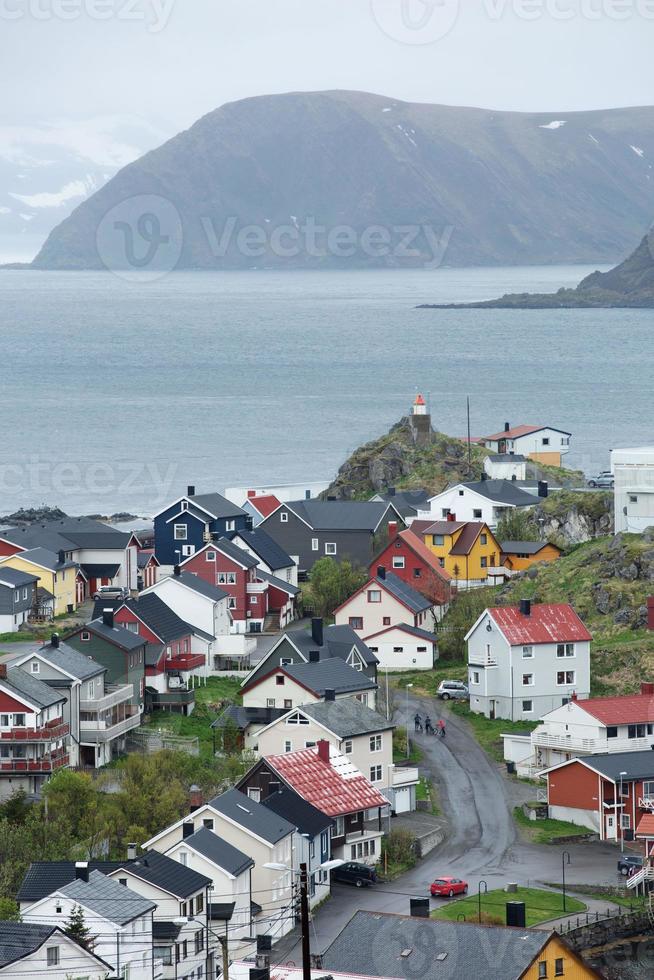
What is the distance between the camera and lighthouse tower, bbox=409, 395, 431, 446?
212ft

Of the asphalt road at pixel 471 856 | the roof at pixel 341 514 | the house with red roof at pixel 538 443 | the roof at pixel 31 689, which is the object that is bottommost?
the asphalt road at pixel 471 856

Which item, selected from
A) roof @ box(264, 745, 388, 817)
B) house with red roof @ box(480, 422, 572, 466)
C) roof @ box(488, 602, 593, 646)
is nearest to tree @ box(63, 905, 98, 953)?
roof @ box(264, 745, 388, 817)

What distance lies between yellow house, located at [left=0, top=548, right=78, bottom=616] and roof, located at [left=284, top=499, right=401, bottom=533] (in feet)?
24.7

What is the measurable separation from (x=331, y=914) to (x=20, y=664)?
9915 millimetres

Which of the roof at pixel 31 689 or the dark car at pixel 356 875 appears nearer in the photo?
the dark car at pixel 356 875

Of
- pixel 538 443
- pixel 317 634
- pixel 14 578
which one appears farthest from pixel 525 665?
pixel 538 443

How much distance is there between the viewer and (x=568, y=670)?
4059cm

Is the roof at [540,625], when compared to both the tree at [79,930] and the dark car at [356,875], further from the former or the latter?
the tree at [79,930]

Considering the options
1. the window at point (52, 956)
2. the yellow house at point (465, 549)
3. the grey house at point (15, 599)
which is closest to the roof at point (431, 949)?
the window at point (52, 956)

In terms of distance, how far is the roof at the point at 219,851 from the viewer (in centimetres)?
Answer: 2670

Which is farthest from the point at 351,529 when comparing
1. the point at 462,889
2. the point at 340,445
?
the point at 340,445

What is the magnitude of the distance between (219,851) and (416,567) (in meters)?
23.1

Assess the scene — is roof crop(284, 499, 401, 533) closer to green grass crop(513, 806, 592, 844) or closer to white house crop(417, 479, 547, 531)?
white house crop(417, 479, 547, 531)

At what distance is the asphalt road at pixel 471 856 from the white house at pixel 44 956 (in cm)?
367
